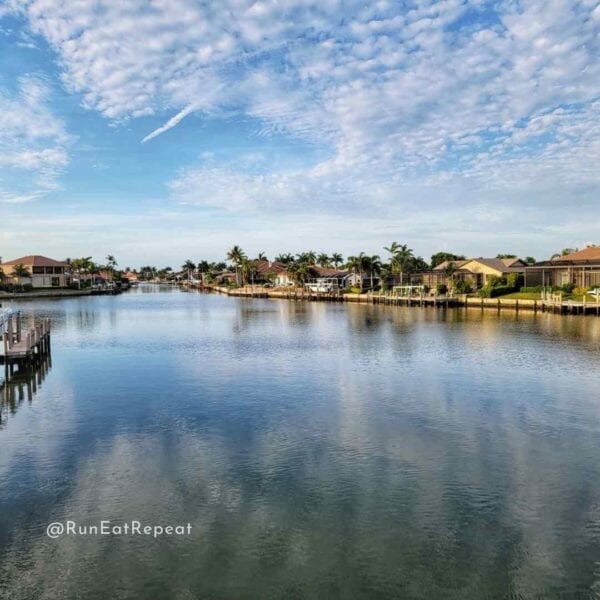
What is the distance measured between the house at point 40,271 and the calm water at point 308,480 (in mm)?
131982

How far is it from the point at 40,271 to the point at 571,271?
13496 cm

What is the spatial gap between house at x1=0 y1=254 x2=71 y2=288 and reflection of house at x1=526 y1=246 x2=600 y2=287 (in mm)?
127363

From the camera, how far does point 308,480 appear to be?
51.2 ft

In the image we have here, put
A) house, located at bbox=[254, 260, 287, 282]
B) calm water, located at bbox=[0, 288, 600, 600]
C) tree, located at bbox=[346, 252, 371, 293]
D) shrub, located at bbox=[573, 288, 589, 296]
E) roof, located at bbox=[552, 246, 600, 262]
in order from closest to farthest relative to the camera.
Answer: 1. calm water, located at bbox=[0, 288, 600, 600]
2. shrub, located at bbox=[573, 288, 589, 296]
3. roof, located at bbox=[552, 246, 600, 262]
4. tree, located at bbox=[346, 252, 371, 293]
5. house, located at bbox=[254, 260, 287, 282]

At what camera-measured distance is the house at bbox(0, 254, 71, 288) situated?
150625mm

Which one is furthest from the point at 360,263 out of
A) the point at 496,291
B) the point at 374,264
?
the point at 496,291

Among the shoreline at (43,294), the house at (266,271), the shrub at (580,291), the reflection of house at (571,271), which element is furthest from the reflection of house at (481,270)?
the shoreline at (43,294)

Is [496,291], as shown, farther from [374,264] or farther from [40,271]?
[40,271]

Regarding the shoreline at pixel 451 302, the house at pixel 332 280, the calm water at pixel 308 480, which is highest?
the house at pixel 332 280

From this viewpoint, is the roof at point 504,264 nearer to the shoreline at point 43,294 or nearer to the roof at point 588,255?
the roof at point 588,255

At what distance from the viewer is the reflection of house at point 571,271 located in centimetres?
7981

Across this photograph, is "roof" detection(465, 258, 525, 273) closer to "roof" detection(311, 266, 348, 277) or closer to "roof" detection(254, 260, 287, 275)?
"roof" detection(311, 266, 348, 277)

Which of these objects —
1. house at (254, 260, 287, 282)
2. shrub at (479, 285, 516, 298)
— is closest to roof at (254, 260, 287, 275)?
house at (254, 260, 287, 282)

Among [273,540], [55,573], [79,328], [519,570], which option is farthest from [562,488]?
[79,328]
